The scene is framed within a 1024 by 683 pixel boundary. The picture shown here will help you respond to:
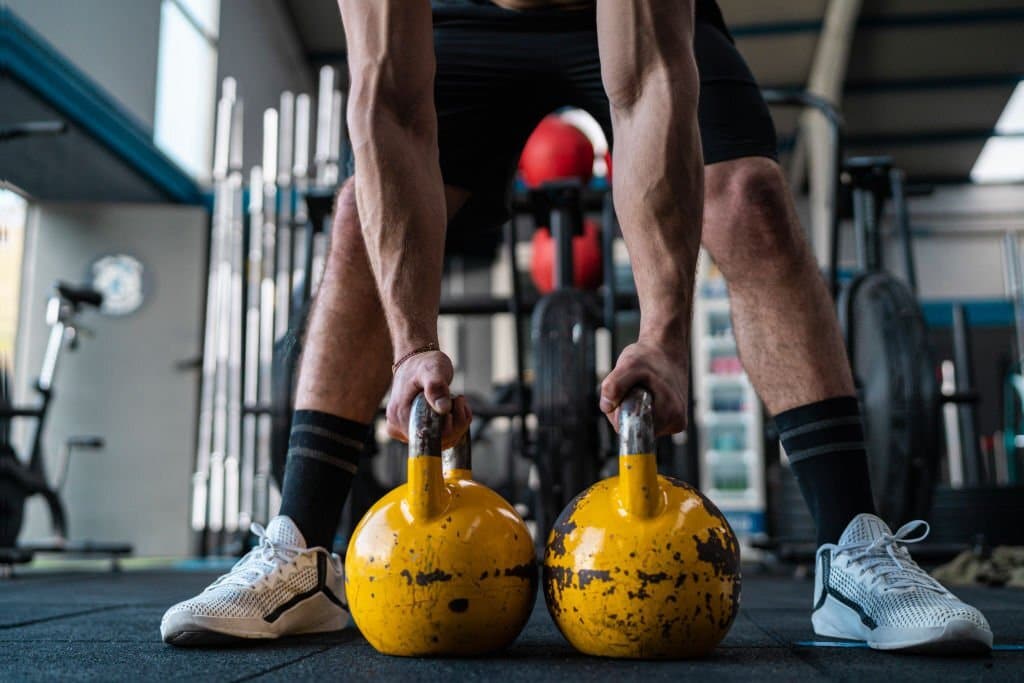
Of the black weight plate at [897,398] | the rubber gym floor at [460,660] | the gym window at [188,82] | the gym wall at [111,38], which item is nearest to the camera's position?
the rubber gym floor at [460,660]

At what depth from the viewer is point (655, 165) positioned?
0.99m

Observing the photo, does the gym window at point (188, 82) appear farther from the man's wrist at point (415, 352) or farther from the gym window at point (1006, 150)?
the gym window at point (1006, 150)

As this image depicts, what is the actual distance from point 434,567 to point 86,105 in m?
4.72

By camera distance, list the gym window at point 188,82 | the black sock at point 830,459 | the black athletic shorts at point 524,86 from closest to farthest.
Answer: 1. the black sock at point 830,459
2. the black athletic shorts at point 524,86
3. the gym window at point 188,82

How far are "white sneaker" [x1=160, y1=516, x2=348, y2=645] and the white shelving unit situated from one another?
230 inches

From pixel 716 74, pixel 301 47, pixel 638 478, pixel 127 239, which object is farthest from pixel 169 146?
pixel 638 478

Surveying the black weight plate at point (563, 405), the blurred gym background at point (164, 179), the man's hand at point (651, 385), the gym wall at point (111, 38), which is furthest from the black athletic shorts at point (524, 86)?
the gym wall at point (111, 38)

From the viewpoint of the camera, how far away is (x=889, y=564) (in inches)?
40.7

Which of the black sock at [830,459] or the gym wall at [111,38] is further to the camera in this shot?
the gym wall at [111,38]

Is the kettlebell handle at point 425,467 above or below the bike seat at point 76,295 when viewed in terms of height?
below

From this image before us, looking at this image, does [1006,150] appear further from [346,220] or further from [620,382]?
[620,382]

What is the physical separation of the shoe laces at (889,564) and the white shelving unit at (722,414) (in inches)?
226

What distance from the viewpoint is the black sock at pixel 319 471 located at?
1156mm

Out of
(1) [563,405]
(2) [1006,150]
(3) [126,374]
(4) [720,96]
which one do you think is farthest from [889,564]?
(2) [1006,150]
